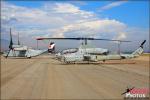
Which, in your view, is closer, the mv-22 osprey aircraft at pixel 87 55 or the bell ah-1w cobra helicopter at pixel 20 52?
the mv-22 osprey aircraft at pixel 87 55

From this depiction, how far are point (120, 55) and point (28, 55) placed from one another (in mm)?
39919

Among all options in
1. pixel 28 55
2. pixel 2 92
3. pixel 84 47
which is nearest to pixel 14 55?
pixel 28 55

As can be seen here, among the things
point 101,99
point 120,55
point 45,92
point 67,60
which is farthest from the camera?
point 120,55

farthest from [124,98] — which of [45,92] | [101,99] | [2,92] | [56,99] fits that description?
[2,92]

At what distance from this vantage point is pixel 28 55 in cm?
8312

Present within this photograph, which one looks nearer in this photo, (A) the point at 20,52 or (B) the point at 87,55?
(B) the point at 87,55

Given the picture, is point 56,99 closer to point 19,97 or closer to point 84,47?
point 19,97

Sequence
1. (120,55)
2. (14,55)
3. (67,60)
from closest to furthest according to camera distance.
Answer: (67,60)
(120,55)
(14,55)

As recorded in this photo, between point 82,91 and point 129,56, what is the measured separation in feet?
115

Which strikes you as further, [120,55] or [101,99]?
[120,55]

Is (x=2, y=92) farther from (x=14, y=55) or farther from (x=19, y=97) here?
(x=14, y=55)

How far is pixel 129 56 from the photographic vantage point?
4903cm

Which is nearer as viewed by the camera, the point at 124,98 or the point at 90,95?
the point at 124,98

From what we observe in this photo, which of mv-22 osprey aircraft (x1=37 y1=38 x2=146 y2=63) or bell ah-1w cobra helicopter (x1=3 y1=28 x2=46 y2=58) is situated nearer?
mv-22 osprey aircraft (x1=37 y1=38 x2=146 y2=63)
